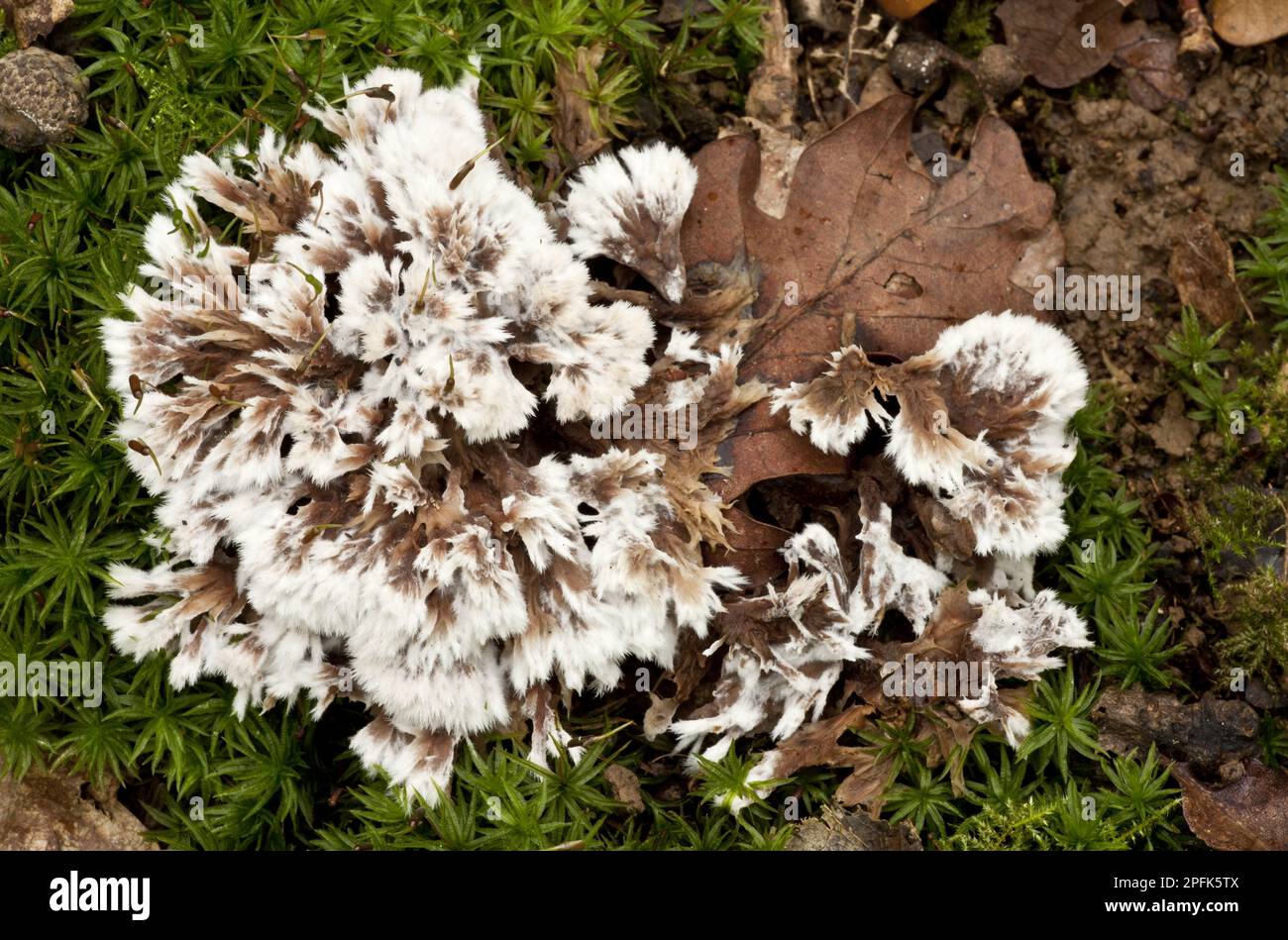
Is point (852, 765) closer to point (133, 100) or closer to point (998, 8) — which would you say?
point (998, 8)

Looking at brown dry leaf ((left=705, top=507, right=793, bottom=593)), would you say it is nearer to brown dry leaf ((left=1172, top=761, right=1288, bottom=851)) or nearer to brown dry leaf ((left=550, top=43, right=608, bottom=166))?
brown dry leaf ((left=550, top=43, right=608, bottom=166))

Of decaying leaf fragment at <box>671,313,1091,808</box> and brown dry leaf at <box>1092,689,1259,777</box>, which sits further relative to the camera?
brown dry leaf at <box>1092,689,1259,777</box>

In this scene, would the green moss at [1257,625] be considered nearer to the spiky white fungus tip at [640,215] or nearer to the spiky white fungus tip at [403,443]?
the spiky white fungus tip at [403,443]

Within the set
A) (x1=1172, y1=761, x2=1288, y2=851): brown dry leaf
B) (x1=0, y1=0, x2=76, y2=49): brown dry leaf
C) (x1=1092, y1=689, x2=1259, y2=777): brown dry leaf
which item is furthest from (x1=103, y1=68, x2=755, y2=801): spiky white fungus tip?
(x1=1172, y1=761, x2=1288, y2=851): brown dry leaf

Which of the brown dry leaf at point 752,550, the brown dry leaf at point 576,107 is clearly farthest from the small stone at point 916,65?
the brown dry leaf at point 752,550

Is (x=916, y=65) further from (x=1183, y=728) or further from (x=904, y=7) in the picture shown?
(x=1183, y=728)

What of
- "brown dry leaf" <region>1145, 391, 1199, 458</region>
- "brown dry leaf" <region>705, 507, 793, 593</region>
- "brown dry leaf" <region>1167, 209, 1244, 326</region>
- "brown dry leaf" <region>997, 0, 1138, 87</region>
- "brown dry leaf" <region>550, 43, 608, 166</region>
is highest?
"brown dry leaf" <region>997, 0, 1138, 87</region>

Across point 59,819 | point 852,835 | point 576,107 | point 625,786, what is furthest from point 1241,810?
point 59,819

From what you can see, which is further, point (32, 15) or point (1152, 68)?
point (1152, 68)
